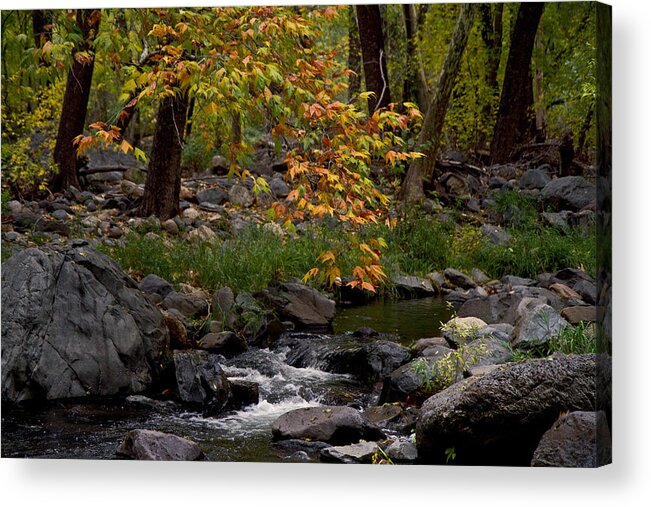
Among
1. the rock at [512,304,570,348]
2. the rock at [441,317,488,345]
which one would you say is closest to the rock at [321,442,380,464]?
the rock at [441,317,488,345]

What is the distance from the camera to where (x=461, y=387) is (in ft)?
14.3

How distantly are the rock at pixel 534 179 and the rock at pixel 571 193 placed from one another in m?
0.04

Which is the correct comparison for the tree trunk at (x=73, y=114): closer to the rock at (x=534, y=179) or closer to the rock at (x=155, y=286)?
the rock at (x=155, y=286)

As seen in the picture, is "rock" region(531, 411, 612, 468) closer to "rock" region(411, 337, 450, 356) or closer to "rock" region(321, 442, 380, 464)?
"rock" region(321, 442, 380, 464)

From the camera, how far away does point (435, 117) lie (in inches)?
200

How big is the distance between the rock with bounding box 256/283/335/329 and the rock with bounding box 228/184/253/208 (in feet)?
1.76

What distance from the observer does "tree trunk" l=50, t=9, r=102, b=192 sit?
5.05 m

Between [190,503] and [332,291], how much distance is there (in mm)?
1468

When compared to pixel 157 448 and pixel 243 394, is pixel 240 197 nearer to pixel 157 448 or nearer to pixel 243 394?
pixel 243 394

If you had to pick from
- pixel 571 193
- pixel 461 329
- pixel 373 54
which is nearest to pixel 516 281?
pixel 461 329

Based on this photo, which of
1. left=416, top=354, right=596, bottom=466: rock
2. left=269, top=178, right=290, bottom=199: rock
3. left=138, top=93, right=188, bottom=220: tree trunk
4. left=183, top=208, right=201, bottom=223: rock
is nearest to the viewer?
left=416, top=354, right=596, bottom=466: rock

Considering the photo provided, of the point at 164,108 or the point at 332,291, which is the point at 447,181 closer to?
the point at 332,291

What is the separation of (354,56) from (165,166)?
129 centimetres

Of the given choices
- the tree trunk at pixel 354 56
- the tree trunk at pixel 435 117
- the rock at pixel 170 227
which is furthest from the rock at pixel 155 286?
the tree trunk at pixel 354 56
